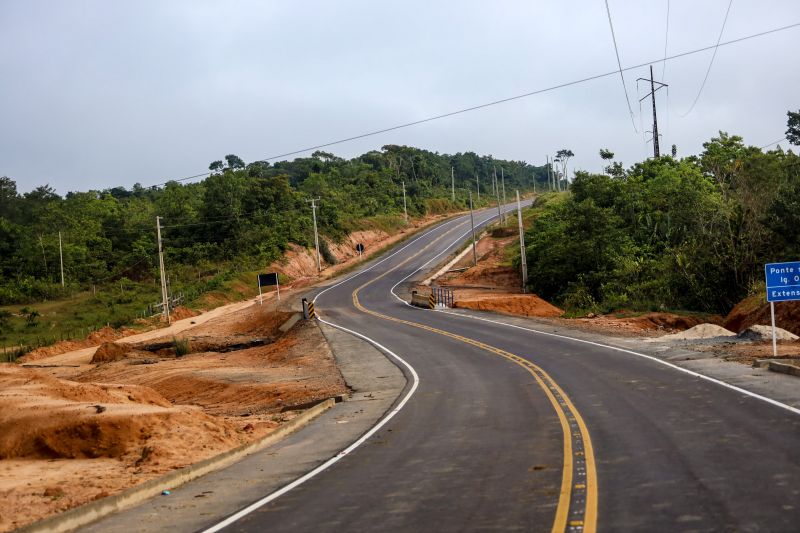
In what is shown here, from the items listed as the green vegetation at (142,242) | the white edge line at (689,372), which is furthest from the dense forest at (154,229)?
the white edge line at (689,372)

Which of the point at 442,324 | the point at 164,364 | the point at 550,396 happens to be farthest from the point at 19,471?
the point at 442,324

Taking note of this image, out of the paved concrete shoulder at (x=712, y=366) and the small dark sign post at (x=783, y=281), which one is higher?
the small dark sign post at (x=783, y=281)

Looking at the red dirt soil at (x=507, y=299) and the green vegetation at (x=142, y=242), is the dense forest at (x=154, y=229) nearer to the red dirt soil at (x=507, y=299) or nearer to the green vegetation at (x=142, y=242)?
the green vegetation at (x=142, y=242)

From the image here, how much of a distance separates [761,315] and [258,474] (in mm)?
29783

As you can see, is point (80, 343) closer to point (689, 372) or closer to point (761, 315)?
point (761, 315)

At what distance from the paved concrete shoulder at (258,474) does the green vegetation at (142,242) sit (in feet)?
147

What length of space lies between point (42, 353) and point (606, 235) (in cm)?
3947

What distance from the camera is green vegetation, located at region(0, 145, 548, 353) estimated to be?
72875mm

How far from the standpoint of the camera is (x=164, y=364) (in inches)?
1569

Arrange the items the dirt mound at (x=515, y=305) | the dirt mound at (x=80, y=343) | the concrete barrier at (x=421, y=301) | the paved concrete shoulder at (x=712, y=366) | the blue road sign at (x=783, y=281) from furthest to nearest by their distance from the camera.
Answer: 1. the concrete barrier at (x=421, y=301)
2. the dirt mound at (x=515, y=305)
3. the dirt mound at (x=80, y=343)
4. the blue road sign at (x=783, y=281)
5. the paved concrete shoulder at (x=712, y=366)

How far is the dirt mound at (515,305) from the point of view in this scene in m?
54.9

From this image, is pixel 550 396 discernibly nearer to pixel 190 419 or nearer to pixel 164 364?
pixel 190 419

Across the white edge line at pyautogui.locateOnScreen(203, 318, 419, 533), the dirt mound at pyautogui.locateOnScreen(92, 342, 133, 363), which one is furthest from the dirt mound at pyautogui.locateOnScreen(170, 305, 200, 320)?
the white edge line at pyautogui.locateOnScreen(203, 318, 419, 533)

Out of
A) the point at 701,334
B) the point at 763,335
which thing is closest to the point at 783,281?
the point at 763,335
